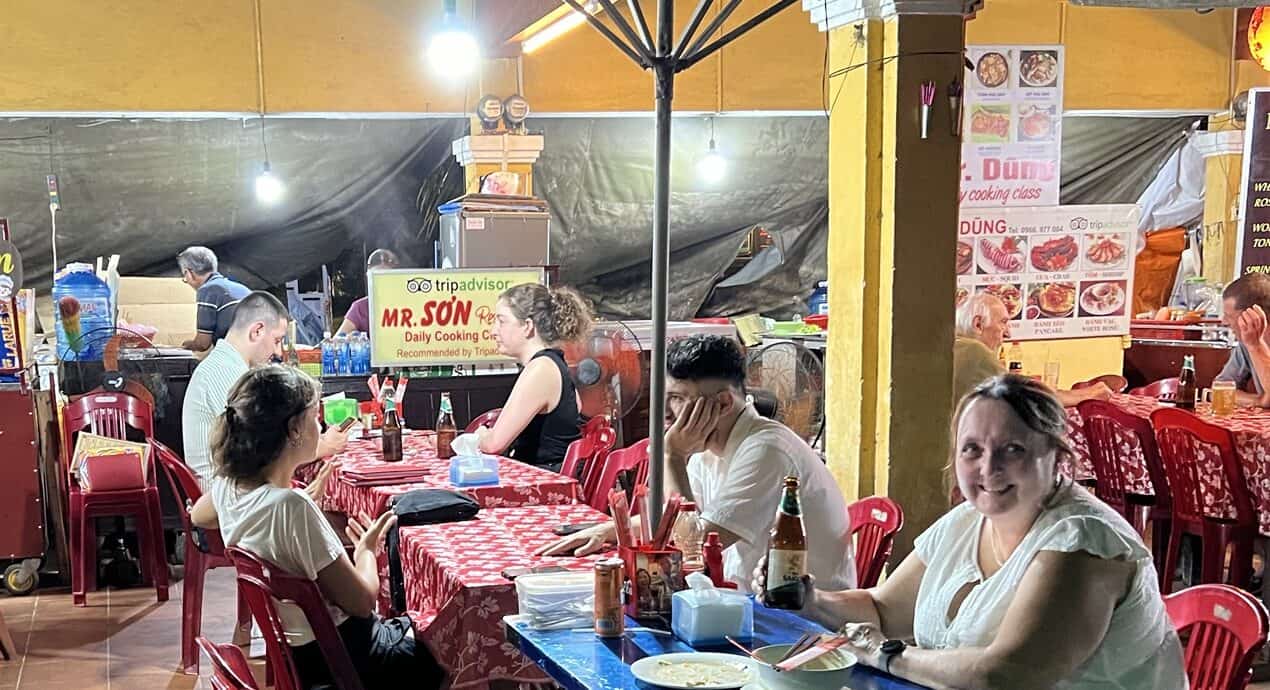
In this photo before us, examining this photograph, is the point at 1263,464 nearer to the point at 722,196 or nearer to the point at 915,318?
the point at 915,318

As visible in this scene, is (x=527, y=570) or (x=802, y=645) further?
(x=527, y=570)

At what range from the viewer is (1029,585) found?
2.29 meters

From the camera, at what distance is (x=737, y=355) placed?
3.35 metres

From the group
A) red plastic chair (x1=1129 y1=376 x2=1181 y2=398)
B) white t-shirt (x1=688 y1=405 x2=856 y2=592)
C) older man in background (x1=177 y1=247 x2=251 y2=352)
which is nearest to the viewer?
white t-shirt (x1=688 y1=405 x2=856 y2=592)

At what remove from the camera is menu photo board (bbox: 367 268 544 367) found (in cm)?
661

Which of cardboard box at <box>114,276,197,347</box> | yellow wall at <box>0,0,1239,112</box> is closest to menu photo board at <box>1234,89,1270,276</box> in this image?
yellow wall at <box>0,0,1239,112</box>

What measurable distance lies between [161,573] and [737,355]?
397 cm

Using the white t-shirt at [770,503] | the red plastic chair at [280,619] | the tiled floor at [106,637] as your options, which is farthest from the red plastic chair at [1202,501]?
the tiled floor at [106,637]

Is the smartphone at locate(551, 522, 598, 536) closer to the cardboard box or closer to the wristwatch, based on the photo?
the wristwatch

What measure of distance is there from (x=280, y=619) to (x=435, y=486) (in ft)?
5.04

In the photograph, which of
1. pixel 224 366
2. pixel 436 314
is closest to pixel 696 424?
pixel 224 366

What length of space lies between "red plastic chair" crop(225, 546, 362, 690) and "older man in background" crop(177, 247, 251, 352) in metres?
4.67

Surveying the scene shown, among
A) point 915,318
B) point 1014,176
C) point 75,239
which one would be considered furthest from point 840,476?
point 75,239

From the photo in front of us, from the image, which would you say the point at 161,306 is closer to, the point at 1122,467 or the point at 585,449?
the point at 585,449
